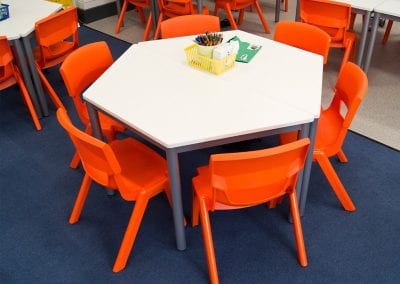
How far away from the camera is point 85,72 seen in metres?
2.37

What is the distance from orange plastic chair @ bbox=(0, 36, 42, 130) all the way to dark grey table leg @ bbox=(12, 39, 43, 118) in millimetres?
32

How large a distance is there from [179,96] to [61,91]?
6.16ft

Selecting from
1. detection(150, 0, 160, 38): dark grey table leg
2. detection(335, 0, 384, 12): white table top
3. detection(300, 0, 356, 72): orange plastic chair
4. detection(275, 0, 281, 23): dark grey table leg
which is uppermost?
detection(335, 0, 384, 12): white table top

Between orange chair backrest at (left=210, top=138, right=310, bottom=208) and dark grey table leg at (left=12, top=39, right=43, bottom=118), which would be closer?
orange chair backrest at (left=210, top=138, right=310, bottom=208)

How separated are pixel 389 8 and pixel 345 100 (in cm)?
128

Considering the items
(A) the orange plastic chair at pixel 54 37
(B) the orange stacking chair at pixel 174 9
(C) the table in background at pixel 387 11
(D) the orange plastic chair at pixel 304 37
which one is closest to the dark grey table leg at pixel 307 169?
(D) the orange plastic chair at pixel 304 37

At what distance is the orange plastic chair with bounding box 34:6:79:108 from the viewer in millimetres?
2834

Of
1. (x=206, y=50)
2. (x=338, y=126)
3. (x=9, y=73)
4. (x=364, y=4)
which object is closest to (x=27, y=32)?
(x=9, y=73)

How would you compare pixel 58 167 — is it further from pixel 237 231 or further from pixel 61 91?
pixel 237 231

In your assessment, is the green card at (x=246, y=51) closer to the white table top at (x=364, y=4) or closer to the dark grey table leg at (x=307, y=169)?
the dark grey table leg at (x=307, y=169)

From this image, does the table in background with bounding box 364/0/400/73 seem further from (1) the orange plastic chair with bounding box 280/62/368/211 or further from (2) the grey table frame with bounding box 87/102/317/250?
(2) the grey table frame with bounding box 87/102/317/250

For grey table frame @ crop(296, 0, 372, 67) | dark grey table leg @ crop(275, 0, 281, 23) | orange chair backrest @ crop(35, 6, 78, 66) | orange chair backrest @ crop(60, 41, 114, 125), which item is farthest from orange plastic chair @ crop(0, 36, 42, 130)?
dark grey table leg @ crop(275, 0, 281, 23)

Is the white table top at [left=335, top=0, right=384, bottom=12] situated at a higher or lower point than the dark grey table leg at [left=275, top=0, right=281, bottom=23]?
higher

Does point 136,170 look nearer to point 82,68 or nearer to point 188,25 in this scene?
point 82,68
